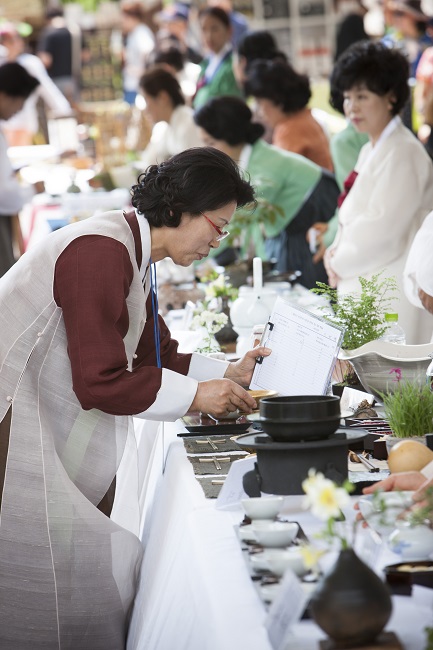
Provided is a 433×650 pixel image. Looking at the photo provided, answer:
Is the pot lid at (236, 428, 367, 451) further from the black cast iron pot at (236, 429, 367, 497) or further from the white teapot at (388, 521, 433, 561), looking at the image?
the white teapot at (388, 521, 433, 561)

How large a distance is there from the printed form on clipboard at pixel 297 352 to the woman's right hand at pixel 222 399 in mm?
94

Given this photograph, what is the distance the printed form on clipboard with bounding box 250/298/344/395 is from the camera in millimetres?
2014

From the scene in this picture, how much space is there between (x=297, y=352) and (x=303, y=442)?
53 cm

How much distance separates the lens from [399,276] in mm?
3564

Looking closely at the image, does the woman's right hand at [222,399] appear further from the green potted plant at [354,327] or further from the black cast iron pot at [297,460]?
the black cast iron pot at [297,460]

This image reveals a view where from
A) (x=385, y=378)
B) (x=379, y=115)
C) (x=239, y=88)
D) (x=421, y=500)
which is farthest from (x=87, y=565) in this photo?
(x=239, y=88)

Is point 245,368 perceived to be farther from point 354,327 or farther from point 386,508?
point 386,508

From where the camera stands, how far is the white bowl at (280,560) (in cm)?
128

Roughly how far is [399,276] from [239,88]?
3644 mm

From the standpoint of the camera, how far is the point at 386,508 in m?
1.28

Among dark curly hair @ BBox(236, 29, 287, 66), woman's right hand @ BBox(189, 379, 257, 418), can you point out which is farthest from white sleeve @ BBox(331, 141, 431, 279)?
dark curly hair @ BBox(236, 29, 287, 66)

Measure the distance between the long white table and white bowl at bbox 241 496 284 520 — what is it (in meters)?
0.06

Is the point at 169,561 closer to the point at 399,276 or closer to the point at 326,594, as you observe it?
the point at 326,594

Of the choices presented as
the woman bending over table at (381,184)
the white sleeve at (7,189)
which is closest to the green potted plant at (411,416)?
the woman bending over table at (381,184)
